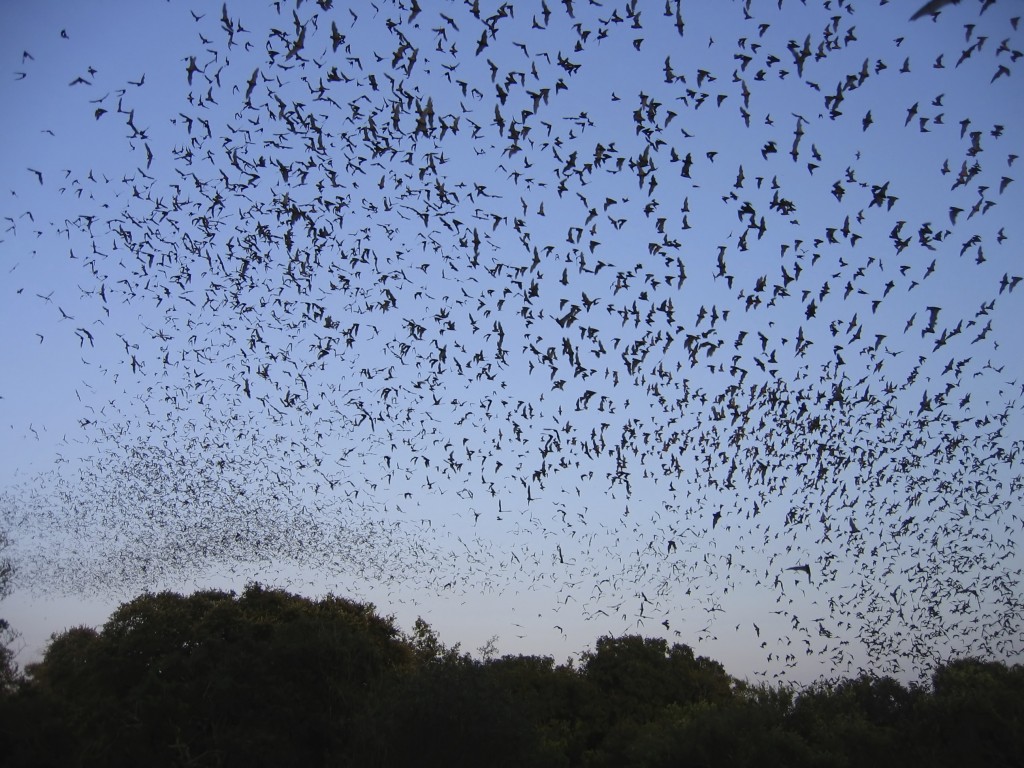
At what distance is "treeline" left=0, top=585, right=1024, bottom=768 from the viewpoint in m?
32.4

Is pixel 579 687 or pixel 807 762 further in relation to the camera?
pixel 579 687

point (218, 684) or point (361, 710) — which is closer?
point (218, 684)

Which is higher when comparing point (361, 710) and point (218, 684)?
point (218, 684)

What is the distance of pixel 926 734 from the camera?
42.1m

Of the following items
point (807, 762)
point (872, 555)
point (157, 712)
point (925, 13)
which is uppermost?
point (872, 555)

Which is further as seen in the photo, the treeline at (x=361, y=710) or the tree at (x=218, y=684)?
the tree at (x=218, y=684)

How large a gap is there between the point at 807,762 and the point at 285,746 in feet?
72.5

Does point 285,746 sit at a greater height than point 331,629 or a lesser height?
lesser

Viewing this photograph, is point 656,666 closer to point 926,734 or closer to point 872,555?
point 926,734

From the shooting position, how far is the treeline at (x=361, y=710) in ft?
106

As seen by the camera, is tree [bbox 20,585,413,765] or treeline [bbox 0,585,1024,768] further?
tree [bbox 20,585,413,765]

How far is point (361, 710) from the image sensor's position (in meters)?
37.5

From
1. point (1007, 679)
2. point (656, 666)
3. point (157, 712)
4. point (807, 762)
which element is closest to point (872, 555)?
point (807, 762)

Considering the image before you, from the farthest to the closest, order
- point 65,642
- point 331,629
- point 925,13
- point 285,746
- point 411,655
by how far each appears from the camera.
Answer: point 65,642 → point 411,655 → point 331,629 → point 285,746 → point 925,13
